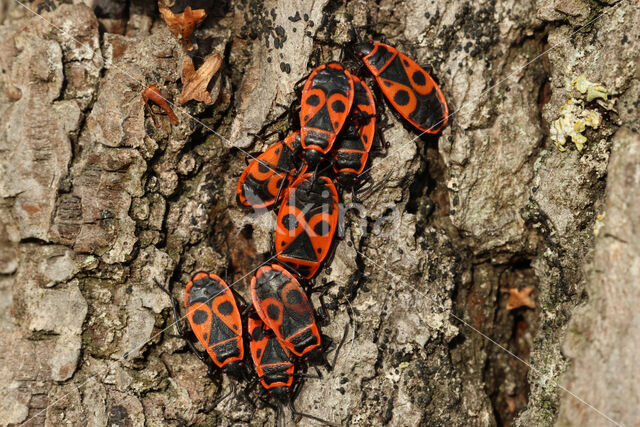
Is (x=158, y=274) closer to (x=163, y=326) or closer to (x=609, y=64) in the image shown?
(x=163, y=326)

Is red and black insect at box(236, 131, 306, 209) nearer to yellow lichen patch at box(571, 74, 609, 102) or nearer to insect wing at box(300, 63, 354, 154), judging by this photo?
insect wing at box(300, 63, 354, 154)

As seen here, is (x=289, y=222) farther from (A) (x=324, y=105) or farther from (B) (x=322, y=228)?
(A) (x=324, y=105)

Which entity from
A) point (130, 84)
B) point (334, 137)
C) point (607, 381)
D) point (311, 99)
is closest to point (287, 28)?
point (311, 99)

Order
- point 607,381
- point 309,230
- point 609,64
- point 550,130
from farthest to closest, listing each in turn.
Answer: point 309,230, point 550,130, point 609,64, point 607,381

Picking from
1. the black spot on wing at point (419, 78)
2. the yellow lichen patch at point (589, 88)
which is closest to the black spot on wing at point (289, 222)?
the black spot on wing at point (419, 78)

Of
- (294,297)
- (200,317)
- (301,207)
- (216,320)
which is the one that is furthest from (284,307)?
(301,207)

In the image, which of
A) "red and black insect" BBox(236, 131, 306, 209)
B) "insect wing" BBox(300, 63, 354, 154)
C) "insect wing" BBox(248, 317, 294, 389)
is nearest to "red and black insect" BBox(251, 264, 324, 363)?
"insect wing" BBox(248, 317, 294, 389)
